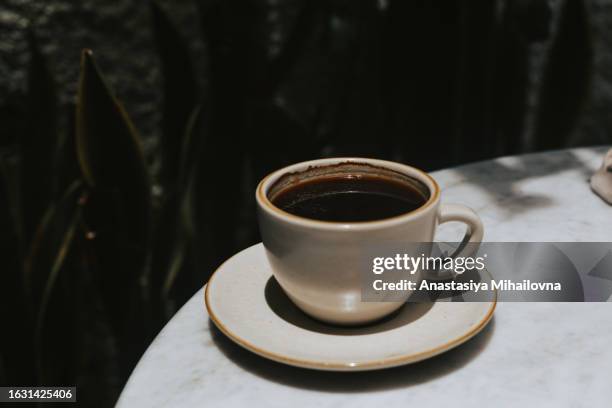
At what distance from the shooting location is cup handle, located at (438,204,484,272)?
424 mm

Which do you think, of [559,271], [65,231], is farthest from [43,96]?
[559,271]

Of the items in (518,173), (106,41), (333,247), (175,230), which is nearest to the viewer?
(333,247)

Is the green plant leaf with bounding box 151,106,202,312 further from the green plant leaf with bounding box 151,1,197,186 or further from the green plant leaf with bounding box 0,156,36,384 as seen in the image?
the green plant leaf with bounding box 0,156,36,384

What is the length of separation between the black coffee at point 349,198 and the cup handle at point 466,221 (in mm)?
18

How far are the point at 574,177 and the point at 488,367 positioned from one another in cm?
36

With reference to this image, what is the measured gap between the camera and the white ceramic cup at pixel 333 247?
0.37m

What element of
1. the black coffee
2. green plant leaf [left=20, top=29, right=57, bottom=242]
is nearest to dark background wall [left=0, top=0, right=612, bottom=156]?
green plant leaf [left=20, top=29, right=57, bottom=242]

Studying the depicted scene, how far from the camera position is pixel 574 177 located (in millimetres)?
668

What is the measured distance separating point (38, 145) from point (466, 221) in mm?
635

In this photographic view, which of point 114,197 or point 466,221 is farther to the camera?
point 114,197

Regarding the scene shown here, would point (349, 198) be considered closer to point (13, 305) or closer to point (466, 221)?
point (466, 221)

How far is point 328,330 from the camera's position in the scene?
404 mm

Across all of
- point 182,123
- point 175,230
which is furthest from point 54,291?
point 182,123

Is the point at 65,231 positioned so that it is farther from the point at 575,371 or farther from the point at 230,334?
the point at 575,371
